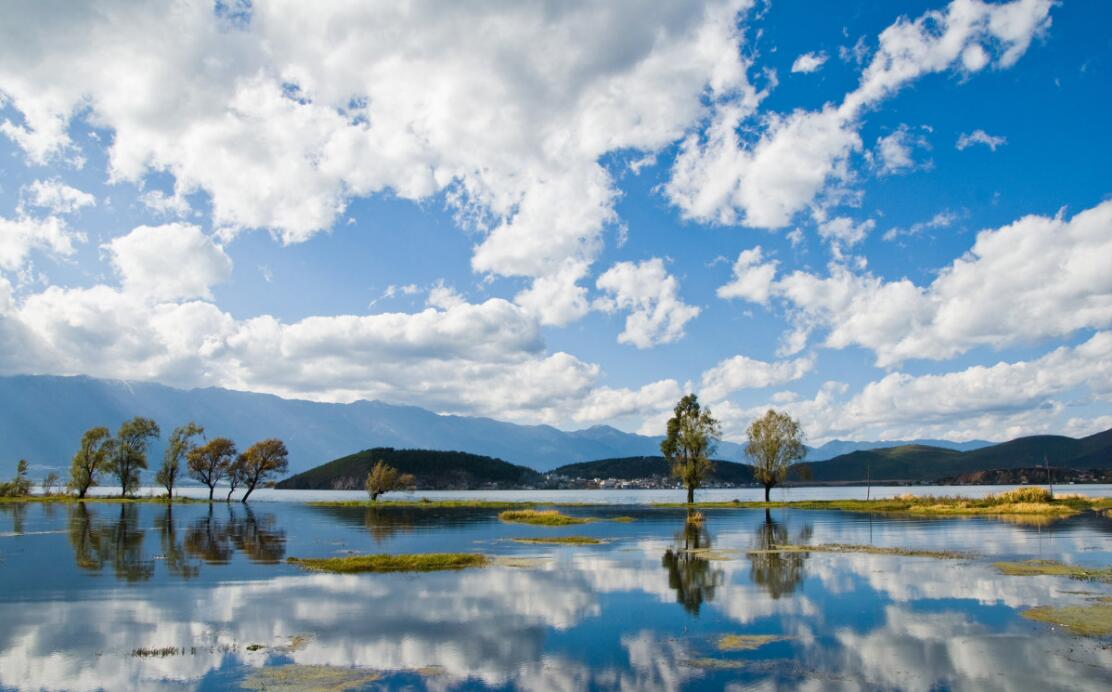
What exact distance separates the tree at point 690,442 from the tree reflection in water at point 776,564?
2357 inches

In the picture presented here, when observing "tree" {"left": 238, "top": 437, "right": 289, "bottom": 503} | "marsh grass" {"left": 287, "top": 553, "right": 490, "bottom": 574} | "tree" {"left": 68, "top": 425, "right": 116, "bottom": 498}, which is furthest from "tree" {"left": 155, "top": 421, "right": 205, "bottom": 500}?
"marsh grass" {"left": 287, "top": 553, "right": 490, "bottom": 574}

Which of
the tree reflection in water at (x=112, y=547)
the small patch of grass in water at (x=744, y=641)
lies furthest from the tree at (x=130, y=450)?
the small patch of grass in water at (x=744, y=641)

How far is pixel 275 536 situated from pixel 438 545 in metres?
20.8

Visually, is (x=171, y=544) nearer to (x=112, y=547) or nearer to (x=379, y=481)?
(x=112, y=547)

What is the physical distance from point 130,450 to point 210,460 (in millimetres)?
17471

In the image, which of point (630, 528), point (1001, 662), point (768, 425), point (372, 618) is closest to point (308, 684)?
point (372, 618)

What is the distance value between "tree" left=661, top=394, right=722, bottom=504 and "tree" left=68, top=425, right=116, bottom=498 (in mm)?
115557

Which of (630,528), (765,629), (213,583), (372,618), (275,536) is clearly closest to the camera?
(765,629)

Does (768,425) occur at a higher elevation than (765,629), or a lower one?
higher

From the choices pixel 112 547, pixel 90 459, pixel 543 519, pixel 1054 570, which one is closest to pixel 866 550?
pixel 1054 570

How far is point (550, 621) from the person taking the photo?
29359 mm

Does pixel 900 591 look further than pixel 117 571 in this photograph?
No

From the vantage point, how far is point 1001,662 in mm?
22938

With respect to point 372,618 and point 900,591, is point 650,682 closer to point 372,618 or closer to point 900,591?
point 372,618
